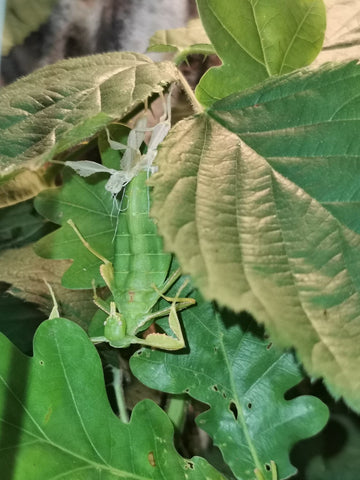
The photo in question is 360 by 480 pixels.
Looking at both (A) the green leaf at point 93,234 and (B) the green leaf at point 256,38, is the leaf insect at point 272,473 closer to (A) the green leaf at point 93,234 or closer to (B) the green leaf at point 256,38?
(A) the green leaf at point 93,234

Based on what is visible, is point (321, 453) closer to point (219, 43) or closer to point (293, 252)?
point (293, 252)

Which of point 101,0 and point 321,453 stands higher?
point 101,0

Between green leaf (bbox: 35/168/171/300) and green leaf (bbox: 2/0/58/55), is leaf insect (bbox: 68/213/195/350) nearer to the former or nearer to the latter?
green leaf (bbox: 35/168/171/300)

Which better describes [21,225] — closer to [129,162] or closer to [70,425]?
[129,162]

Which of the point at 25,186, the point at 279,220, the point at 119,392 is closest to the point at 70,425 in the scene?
the point at 119,392

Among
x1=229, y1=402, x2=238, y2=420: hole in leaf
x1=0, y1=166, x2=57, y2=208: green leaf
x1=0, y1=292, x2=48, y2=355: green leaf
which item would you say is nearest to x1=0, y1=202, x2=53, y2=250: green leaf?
x1=0, y1=166, x2=57, y2=208: green leaf

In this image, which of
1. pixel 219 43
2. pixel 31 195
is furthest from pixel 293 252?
pixel 31 195
